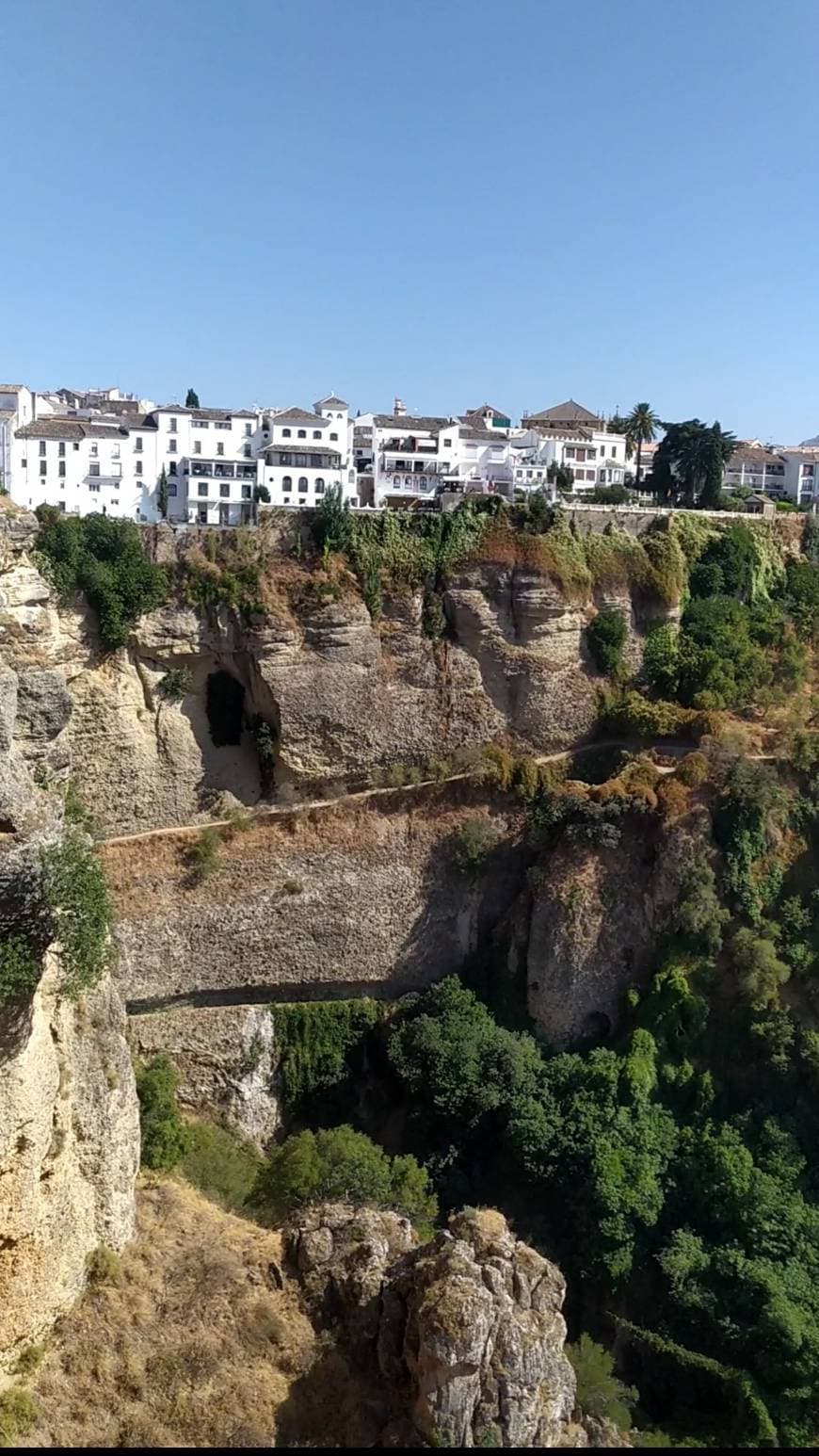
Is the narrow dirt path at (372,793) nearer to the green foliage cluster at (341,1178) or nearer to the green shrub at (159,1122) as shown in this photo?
the green shrub at (159,1122)

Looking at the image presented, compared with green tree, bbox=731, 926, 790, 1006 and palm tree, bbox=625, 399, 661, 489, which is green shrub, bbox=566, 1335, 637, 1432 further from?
palm tree, bbox=625, 399, 661, 489

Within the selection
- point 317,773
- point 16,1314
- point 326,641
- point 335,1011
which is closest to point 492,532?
point 326,641

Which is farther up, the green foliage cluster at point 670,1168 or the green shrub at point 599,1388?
the green foliage cluster at point 670,1168

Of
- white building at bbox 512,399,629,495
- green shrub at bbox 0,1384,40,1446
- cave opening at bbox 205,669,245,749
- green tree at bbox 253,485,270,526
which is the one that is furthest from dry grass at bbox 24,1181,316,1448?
white building at bbox 512,399,629,495

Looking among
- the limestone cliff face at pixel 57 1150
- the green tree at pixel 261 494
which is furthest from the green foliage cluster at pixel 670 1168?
the green tree at pixel 261 494

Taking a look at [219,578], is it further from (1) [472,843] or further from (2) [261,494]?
(1) [472,843]

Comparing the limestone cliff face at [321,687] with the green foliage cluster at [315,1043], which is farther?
the limestone cliff face at [321,687]

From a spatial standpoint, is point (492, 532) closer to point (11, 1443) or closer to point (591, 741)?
point (591, 741)
